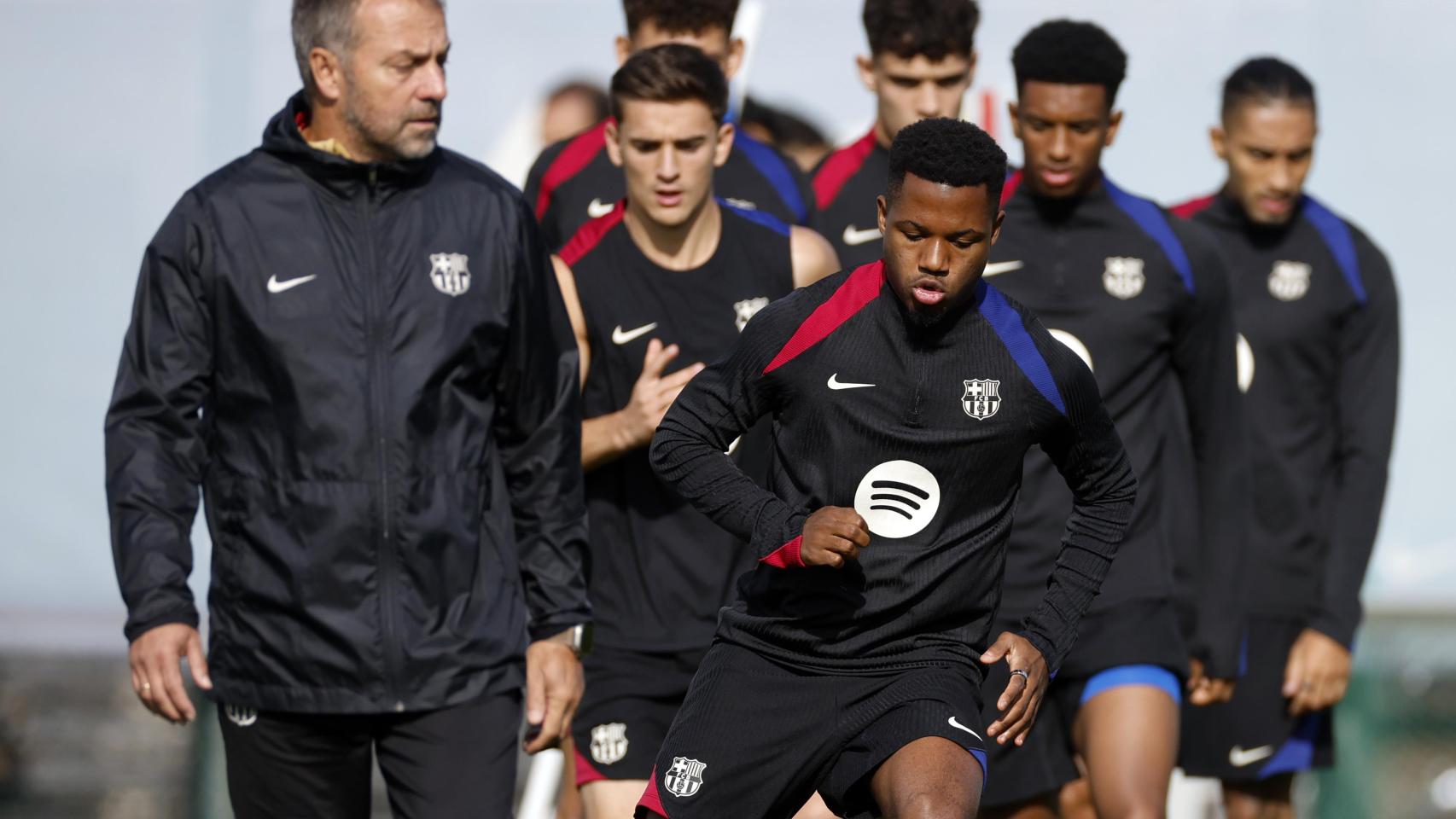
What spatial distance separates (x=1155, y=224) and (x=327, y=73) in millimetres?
2321

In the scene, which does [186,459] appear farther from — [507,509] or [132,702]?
[132,702]

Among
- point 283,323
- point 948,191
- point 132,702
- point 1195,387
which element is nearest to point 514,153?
point 132,702

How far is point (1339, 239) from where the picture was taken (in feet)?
25.3

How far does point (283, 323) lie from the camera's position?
17.7 feet

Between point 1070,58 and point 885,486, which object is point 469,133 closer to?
point 1070,58

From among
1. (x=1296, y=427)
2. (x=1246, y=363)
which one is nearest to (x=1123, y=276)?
(x=1246, y=363)

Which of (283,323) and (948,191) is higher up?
(948,191)

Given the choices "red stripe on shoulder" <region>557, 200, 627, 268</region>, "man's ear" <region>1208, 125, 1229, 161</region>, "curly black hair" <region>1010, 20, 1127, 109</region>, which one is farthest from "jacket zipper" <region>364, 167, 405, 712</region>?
"man's ear" <region>1208, 125, 1229, 161</region>

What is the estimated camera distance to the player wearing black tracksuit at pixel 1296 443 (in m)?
7.55

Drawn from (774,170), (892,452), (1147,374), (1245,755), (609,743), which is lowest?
(1245,755)

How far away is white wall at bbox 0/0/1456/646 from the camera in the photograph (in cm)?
910

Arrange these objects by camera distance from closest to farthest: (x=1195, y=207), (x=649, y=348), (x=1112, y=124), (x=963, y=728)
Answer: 1. (x=963, y=728)
2. (x=649, y=348)
3. (x=1112, y=124)
4. (x=1195, y=207)

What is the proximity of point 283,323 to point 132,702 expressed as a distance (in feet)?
14.1

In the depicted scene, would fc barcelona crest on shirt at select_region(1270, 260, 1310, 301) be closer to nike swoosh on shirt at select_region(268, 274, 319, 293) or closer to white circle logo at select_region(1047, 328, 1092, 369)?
white circle logo at select_region(1047, 328, 1092, 369)
